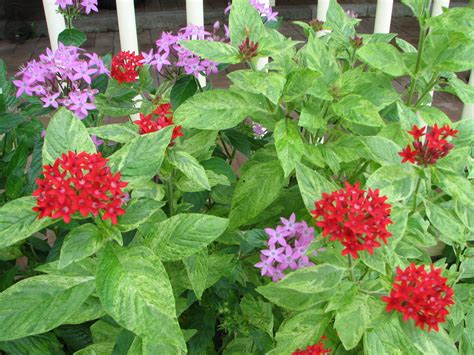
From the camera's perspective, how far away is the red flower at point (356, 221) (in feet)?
2.41

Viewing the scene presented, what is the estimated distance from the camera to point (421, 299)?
72 centimetres

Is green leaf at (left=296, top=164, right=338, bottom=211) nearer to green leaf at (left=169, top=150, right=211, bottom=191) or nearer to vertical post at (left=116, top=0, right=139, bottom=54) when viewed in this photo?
green leaf at (left=169, top=150, right=211, bottom=191)

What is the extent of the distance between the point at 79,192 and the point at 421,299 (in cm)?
48

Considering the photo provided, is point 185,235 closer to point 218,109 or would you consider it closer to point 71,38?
point 218,109

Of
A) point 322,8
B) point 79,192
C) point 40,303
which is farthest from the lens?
point 322,8

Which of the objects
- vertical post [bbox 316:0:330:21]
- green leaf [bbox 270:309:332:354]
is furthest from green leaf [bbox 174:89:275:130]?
vertical post [bbox 316:0:330:21]

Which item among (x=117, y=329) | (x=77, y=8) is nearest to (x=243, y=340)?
(x=117, y=329)

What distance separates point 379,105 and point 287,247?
0.34 m

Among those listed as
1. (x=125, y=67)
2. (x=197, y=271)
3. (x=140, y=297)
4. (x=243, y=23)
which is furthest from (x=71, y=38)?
(x=140, y=297)

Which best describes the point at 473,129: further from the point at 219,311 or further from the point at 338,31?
the point at 219,311

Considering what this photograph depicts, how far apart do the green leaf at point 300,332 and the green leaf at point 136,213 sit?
36 cm

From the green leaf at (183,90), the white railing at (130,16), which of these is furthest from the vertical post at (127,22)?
the green leaf at (183,90)

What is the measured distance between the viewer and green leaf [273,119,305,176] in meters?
0.94

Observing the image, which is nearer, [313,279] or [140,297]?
[140,297]
